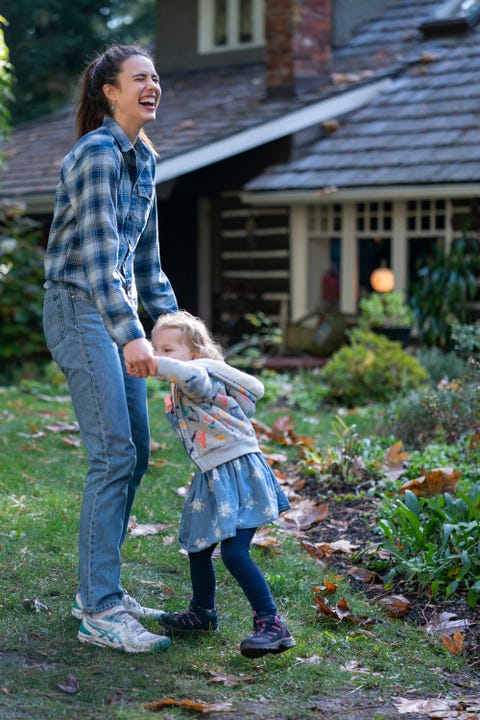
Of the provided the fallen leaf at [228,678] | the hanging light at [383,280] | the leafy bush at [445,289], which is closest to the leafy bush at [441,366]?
the leafy bush at [445,289]

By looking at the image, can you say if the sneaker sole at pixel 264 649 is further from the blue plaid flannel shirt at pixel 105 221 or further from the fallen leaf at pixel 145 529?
the fallen leaf at pixel 145 529

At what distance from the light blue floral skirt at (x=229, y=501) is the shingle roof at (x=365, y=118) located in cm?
793

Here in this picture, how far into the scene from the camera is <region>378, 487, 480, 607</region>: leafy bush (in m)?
4.27

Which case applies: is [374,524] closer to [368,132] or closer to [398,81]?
[368,132]

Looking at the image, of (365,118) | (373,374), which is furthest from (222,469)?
(365,118)

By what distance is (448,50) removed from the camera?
13742 millimetres

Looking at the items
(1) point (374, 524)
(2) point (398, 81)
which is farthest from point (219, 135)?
(1) point (374, 524)

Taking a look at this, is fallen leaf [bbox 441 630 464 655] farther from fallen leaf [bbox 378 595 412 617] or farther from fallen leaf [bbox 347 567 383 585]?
fallen leaf [bbox 347 567 383 585]

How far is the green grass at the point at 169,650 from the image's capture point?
10.5 ft

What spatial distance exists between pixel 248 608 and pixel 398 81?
1074cm

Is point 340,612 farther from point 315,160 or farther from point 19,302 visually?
point 315,160

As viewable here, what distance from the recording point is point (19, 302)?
11586 millimetres

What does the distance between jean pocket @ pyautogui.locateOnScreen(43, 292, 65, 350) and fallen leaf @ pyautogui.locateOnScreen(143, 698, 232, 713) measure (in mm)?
1296

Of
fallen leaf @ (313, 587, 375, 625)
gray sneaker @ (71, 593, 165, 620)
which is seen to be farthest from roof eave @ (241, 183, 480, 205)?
gray sneaker @ (71, 593, 165, 620)
